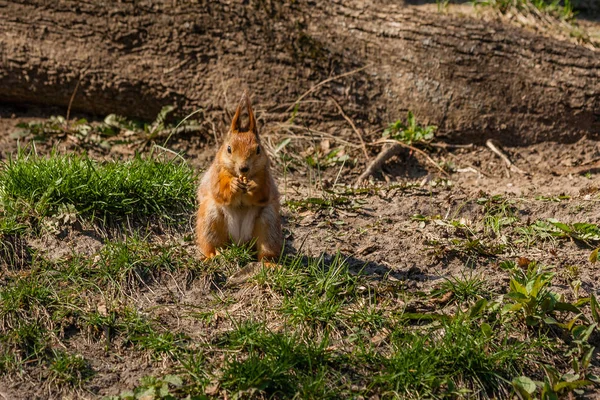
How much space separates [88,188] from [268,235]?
125cm

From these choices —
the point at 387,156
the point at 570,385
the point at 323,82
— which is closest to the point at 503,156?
the point at 387,156

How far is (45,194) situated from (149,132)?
178cm

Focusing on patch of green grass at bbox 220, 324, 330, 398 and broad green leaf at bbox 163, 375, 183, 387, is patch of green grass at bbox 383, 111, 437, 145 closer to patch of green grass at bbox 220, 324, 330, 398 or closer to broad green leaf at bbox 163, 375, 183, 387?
patch of green grass at bbox 220, 324, 330, 398

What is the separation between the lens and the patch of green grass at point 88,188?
198 inches

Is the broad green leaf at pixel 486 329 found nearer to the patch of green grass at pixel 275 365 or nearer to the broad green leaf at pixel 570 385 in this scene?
the broad green leaf at pixel 570 385

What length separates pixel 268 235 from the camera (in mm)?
4715

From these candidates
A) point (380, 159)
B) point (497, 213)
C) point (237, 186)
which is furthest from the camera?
point (380, 159)

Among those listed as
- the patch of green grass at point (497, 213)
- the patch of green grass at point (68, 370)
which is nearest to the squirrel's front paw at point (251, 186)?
the patch of green grass at point (68, 370)

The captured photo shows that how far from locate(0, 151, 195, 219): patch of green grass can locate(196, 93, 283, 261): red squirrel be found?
539 mm

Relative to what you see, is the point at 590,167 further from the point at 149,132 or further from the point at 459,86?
the point at 149,132

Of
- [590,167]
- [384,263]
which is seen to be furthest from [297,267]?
[590,167]

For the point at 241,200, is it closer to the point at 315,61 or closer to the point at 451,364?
the point at 451,364

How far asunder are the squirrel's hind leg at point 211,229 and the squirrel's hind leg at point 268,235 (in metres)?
0.21

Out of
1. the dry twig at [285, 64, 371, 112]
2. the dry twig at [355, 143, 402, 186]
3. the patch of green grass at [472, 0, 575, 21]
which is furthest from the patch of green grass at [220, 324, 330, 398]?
the patch of green grass at [472, 0, 575, 21]
